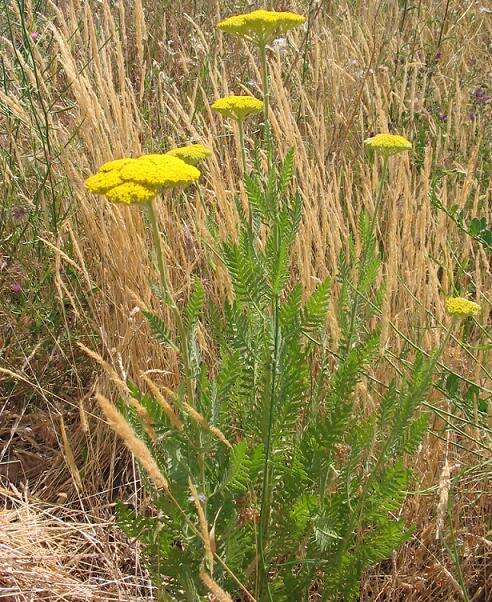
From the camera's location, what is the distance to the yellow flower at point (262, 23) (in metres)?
1.27

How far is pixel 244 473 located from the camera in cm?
123

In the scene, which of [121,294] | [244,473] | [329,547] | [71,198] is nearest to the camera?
[244,473]

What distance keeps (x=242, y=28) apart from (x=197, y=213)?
21.6 inches

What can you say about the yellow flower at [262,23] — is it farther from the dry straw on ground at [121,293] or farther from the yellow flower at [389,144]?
the dry straw on ground at [121,293]

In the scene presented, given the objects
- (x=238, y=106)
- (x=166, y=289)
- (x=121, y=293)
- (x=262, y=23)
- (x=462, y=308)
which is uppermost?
(x=262, y=23)

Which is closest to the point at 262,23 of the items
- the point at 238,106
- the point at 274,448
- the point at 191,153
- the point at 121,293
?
the point at 238,106

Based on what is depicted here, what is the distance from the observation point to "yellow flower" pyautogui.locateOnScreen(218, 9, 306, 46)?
4.18ft

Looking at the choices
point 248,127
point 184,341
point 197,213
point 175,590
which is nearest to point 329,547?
point 175,590

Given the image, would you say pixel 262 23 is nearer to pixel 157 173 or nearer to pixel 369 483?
pixel 157 173

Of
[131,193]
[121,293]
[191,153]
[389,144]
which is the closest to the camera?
[131,193]

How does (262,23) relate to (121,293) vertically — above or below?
above

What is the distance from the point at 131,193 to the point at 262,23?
51cm

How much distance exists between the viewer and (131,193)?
98 cm

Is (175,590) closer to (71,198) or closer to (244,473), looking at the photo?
(244,473)
